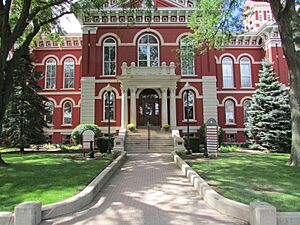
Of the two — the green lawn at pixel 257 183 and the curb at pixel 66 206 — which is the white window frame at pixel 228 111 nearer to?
the green lawn at pixel 257 183

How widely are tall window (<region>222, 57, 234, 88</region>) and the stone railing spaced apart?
803 centimetres

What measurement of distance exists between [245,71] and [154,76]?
37.6 feet

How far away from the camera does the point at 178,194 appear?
306 inches

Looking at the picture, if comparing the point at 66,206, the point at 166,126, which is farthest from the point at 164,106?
the point at 66,206

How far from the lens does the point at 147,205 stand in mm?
6598

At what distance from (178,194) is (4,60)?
9.10 m

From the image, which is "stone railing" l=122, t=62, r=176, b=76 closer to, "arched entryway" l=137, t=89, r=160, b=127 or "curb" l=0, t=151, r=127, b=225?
"arched entryway" l=137, t=89, r=160, b=127

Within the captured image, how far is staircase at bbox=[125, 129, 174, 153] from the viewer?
19109 mm

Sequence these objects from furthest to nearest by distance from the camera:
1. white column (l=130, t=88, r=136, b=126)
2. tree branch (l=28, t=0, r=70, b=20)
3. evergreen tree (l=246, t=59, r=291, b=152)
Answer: white column (l=130, t=88, r=136, b=126)
evergreen tree (l=246, t=59, r=291, b=152)
tree branch (l=28, t=0, r=70, b=20)

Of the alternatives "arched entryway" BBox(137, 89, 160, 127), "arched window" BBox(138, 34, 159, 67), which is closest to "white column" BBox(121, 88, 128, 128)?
"arched entryway" BBox(137, 89, 160, 127)

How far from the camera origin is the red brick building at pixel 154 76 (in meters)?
22.9

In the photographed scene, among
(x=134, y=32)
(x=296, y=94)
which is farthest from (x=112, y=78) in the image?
(x=296, y=94)

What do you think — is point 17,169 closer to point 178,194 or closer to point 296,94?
point 178,194

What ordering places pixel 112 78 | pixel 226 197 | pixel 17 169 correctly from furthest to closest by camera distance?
pixel 112 78 < pixel 17 169 < pixel 226 197
